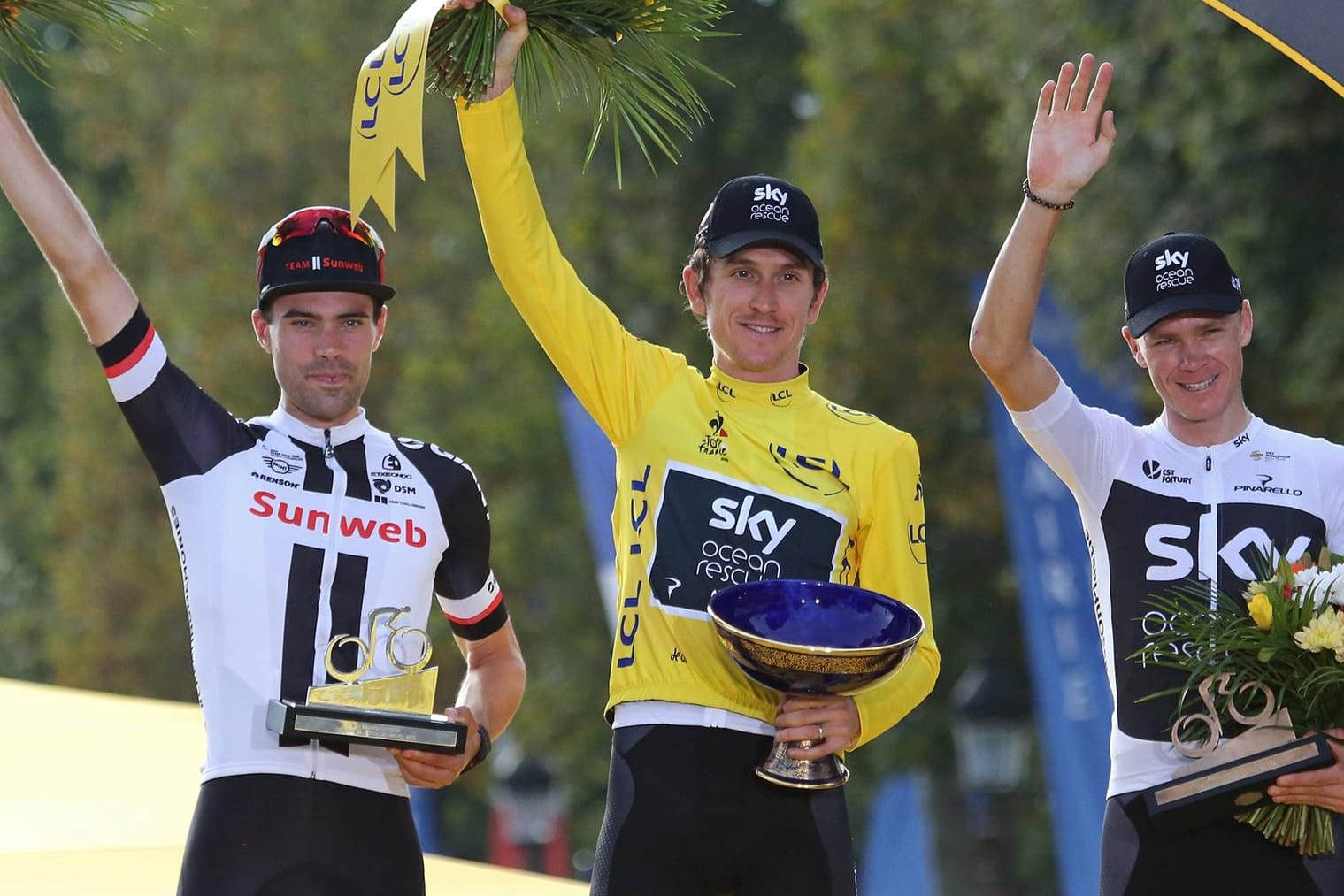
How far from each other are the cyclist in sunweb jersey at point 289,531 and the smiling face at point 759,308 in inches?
25.0

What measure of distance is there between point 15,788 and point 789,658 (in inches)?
172

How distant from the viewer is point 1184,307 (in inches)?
163

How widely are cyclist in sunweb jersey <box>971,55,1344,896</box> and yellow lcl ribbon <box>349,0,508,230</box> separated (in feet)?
3.95

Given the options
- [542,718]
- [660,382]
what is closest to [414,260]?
[542,718]

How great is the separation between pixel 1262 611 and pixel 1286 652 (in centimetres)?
10

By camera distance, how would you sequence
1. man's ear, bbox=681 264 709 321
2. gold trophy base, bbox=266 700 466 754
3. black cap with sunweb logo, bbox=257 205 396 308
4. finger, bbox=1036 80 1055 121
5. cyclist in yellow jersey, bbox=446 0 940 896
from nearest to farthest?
gold trophy base, bbox=266 700 466 754
cyclist in yellow jersey, bbox=446 0 940 896
black cap with sunweb logo, bbox=257 205 396 308
finger, bbox=1036 80 1055 121
man's ear, bbox=681 264 709 321

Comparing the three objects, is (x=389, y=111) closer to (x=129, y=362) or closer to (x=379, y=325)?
(x=379, y=325)

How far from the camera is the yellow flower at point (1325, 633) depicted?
380 centimetres

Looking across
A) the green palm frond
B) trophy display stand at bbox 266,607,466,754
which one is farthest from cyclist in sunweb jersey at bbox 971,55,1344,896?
the green palm frond

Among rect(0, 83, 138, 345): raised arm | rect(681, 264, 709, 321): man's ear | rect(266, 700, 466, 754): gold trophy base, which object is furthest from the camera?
rect(681, 264, 709, 321): man's ear

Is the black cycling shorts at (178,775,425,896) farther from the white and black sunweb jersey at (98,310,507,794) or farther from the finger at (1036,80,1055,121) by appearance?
the finger at (1036,80,1055,121)

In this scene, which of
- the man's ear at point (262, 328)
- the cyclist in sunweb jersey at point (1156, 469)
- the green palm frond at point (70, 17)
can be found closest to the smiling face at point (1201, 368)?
the cyclist in sunweb jersey at point (1156, 469)

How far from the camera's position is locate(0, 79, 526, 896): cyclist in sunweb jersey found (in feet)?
12.2

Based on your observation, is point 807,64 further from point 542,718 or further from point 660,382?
point 660,382
